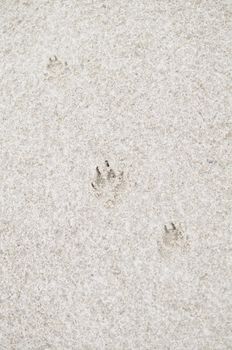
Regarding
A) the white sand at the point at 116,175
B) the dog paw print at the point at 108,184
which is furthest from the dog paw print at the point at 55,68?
the dog paw print at the point at 108,184

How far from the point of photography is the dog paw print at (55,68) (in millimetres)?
2654

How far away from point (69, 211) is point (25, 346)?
87 cm

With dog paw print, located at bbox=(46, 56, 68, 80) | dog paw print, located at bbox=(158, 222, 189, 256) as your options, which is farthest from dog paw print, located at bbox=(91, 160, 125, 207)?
dog paw print, located at bbox=(46, 56, 68, 80)

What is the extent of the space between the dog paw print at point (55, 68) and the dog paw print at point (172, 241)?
1259mm

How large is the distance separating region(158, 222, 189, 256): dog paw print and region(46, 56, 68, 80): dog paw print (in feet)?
4.13

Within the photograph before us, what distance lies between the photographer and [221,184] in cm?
238

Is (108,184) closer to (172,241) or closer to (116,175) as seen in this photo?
(116,175)

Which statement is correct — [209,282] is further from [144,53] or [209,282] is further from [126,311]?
[144,53]

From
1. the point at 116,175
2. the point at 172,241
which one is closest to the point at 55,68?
the point at 116,175

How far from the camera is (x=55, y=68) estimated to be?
2672 mm

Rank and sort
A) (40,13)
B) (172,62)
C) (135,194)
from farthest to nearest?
(40,13), (172,62), (135,194)

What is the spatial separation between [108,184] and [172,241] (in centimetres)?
53

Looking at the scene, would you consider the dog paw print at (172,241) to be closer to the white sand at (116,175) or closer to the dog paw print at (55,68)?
the white sand at (116,175)

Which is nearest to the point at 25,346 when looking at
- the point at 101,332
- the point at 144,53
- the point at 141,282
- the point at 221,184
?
the point at 101,332
